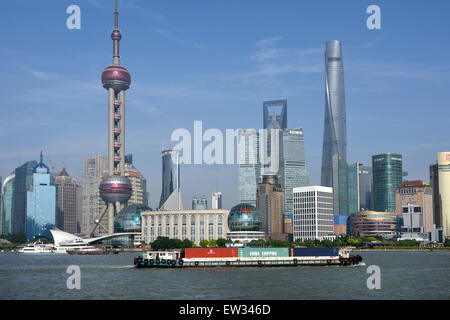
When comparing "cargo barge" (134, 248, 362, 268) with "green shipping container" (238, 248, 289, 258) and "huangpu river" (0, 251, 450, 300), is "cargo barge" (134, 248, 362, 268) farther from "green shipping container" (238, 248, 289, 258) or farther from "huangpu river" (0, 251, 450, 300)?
"huangpu river" (0, 251, 450, 300)

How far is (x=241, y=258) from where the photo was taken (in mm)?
128125

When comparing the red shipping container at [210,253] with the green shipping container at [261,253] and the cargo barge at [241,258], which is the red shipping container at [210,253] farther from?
the green shipping container at [261,253]

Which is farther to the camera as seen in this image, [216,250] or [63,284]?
[216,250]

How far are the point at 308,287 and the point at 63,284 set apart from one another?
37.1 metres

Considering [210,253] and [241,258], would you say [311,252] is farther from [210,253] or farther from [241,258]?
[210,253]

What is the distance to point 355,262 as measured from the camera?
134m

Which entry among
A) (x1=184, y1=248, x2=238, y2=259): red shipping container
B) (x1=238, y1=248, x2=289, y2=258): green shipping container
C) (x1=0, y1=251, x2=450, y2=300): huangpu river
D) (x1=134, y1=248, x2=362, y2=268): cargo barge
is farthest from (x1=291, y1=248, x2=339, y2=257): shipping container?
(x1=0, y1=251, x2=450, y2=300): huangpu river

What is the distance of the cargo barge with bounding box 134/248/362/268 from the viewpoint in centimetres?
12619

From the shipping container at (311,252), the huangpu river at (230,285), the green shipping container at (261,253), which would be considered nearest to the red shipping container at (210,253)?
the green shipping container at (261,253)

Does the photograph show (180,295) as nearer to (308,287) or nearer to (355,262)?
(308,287)

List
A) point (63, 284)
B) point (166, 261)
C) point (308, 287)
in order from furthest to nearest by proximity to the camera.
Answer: point (166, 261)
point (63, 284)
point (308, 287)

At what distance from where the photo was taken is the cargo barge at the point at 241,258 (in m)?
126
